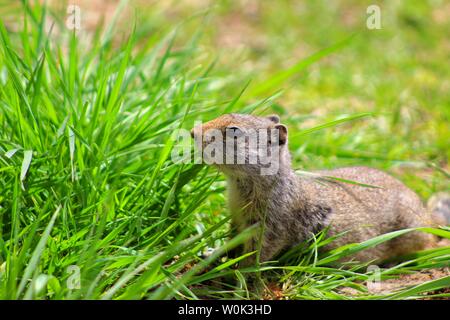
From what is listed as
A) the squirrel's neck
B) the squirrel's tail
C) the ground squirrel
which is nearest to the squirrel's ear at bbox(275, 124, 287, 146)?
the ground squirrel

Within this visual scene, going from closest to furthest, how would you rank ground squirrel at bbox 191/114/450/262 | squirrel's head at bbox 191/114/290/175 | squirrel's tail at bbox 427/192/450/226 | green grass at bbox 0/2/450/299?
Result: green grass at bbox 0/2/450/299 → squirrel's head at bbox 191/114/290/175 → ground squirrel at bbox 191/114/450/262 → squirrel's tail at bbox 427/192/450/226

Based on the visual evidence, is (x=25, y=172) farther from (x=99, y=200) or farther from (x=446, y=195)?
(x=446, y=195)

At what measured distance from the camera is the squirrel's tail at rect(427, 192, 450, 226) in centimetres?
453

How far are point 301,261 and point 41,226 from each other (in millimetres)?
1422

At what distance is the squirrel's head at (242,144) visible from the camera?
345 cm

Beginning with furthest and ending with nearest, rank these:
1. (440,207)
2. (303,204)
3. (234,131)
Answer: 1. (440,207)
2. (303,204)
3. (234,131)

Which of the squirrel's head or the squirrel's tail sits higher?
the squirrel's head

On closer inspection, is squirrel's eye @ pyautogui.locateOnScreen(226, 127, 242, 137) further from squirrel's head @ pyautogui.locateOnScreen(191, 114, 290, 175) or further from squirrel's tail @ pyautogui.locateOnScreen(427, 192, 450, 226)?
squirrel's tail @ pyautogui.locateOnScreen(427, 192, 450, 226)

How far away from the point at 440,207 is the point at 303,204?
1.42 m

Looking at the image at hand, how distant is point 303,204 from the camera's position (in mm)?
3787

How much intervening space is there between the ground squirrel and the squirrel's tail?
0.48 feet

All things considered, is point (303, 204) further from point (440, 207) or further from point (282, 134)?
point (440, 207)

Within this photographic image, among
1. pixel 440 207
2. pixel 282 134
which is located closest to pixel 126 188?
pixel 282 134

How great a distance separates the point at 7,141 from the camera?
3.39m
